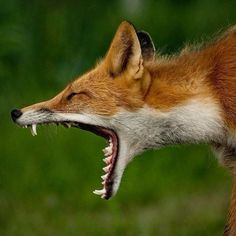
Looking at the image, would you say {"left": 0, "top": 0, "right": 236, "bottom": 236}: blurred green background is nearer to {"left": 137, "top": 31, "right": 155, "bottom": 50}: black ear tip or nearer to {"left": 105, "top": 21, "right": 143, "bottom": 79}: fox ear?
{"left": 137, "top": 31, "right": 155, "bottom": 50}: black ear tip

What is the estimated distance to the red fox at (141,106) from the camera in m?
8.51

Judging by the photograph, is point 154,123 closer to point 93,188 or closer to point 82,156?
point 93,188

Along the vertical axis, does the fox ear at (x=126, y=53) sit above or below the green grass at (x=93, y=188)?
above

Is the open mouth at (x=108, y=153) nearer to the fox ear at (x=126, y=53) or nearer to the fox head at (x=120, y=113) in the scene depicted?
the fox head at (x=120, y=113)

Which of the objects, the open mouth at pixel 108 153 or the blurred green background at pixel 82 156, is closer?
the open mouth at pixel 108 153

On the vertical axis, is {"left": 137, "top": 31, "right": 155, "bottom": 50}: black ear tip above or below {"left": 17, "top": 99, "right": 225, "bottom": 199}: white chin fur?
above

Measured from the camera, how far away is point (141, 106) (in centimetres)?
857

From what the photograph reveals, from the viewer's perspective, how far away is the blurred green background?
1089 cm

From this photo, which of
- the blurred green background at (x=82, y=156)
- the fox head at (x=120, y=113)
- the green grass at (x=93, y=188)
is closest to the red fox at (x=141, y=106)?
the fox head at (x=120, y=113)

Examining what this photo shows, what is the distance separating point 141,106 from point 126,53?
33cm

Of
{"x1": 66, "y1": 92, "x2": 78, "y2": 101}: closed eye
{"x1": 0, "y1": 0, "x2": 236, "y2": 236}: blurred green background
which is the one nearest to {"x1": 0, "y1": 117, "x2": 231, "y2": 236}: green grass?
{"x1": 0, "y1": 0, "x2": 236, "y2": 236}: blurred green background

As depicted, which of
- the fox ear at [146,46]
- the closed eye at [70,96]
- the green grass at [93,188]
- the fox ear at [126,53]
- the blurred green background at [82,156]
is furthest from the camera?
the blurred green background at [82,156]

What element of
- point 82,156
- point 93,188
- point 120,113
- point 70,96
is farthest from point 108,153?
point 82,156

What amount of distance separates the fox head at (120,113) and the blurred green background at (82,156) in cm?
101
